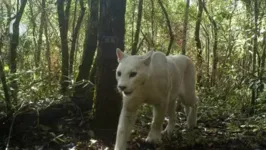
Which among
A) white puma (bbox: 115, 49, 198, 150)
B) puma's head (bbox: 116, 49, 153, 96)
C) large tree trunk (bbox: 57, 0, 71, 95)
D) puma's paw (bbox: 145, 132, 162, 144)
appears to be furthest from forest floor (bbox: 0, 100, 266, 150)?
large tree trunk (bbox: 57, 0, 71, 95)

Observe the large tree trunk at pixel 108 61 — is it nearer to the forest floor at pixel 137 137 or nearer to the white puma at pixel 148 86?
the forest floor at pixel 137 137

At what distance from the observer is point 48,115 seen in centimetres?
605

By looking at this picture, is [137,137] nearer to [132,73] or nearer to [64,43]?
[132,73]

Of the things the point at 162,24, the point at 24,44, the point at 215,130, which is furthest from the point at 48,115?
the point at 162,24

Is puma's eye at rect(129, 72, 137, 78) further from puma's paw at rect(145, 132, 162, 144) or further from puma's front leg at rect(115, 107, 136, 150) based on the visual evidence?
puma's paw at rect(145, 132, 162, 144)

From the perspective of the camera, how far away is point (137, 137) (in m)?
5.39

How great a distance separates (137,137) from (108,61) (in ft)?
4.25

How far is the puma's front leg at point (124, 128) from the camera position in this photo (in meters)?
4.37

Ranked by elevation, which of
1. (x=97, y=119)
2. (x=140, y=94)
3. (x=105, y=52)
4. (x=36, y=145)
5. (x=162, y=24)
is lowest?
(x=36, y=145)

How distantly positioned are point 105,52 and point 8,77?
1957 millimetres

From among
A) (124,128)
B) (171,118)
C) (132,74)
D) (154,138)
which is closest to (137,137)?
(154,138)

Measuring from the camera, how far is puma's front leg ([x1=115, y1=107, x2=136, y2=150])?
14.3 feet

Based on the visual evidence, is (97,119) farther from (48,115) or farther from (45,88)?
(45,88)

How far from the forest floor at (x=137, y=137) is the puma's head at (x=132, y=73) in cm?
112
